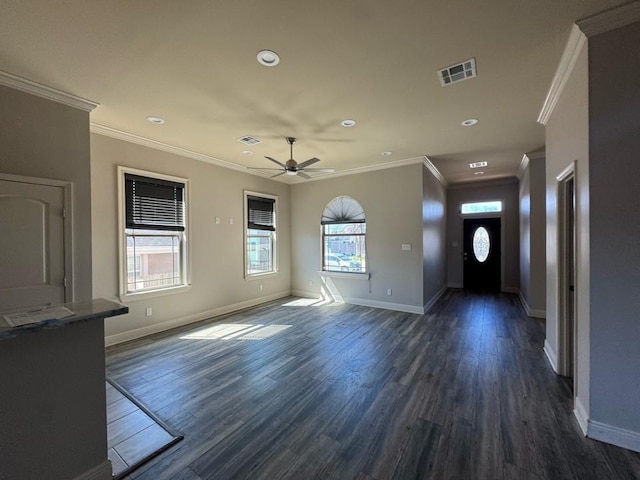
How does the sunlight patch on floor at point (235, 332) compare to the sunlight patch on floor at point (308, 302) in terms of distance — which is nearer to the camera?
the sunlight patch on floor at point (235, 332)

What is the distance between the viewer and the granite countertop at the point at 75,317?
46.7 inches

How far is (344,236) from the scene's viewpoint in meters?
6.40

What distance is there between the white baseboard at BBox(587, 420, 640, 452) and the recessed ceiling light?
3.73 metres

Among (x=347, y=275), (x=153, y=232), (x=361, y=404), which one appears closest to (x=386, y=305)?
(x=347, y=275)

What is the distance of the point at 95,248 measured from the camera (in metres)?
3.70

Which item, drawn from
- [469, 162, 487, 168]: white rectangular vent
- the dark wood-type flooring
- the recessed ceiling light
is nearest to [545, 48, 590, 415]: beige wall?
the dark wood-type flooring

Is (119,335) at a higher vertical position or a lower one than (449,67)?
lower

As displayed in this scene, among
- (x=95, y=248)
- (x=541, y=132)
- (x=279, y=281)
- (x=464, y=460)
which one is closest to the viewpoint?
(x=464, y=460)

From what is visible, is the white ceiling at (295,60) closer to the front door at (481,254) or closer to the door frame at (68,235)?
the door frame at (68,235)

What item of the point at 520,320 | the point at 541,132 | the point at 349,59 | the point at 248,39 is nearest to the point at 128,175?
the point at 248,39

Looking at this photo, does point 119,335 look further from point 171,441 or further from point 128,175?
point 171,441

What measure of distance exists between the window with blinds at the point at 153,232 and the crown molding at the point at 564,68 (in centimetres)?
505

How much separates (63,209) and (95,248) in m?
0.95

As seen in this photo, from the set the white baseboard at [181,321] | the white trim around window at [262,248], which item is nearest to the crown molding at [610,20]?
the white trim around window at [262,248]
